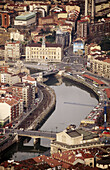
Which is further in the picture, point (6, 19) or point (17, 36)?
point (6, 19)

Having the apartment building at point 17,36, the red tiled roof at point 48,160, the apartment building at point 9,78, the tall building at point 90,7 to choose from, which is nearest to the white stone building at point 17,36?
the apartment building at point 17,36

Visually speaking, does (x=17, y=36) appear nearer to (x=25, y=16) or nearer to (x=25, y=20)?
(x=25, y=20)

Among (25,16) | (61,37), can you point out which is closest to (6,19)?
(25,16)

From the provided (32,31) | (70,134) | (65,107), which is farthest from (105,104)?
(32,31)

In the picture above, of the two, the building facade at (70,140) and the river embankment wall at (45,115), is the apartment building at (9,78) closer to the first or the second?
the river embankment wall at (45,115)

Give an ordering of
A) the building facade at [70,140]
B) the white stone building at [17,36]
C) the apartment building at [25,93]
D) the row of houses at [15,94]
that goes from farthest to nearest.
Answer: the white stone building at [17,36]
the apartment building at [25,93]
the row of houses at [15,94]
the building facade at [70,140]

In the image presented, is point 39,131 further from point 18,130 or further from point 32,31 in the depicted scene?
point 32,31
